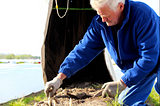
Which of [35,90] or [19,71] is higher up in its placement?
[19,71]

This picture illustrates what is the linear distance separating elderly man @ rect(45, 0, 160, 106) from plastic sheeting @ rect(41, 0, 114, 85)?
104cm

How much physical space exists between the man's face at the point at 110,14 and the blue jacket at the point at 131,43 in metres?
0.08

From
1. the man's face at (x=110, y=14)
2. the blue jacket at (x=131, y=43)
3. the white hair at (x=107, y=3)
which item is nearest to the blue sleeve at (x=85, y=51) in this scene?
the blue jacket at (x=131, y=43)

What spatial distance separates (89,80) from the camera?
353 cm

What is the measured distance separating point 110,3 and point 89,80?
2395 millimetres

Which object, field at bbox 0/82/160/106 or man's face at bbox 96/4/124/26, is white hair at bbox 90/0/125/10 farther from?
field at bbox 0/82/160/106

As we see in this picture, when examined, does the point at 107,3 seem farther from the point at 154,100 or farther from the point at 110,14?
the point at 154,100

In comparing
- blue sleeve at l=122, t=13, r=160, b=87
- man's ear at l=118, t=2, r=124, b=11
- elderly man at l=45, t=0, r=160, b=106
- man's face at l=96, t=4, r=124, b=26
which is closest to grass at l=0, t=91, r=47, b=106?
elderly man at l=45, t=0, r=160, b=106

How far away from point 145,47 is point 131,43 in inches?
9.3

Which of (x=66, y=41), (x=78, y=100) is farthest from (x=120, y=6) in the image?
(x=66, y=41)

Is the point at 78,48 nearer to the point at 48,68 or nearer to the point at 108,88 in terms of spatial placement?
the point at 108,88

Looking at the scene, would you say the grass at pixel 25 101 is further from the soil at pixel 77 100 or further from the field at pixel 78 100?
the soil at pixel 77 100

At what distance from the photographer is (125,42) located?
1687 millimetres

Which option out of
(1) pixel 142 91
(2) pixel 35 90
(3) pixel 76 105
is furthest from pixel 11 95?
(1) pixel 142 91
